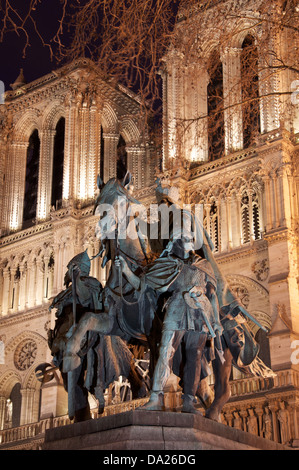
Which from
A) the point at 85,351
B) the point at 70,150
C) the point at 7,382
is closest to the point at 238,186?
the point at 70,150

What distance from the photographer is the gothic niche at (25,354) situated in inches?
1221

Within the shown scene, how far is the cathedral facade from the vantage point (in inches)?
866

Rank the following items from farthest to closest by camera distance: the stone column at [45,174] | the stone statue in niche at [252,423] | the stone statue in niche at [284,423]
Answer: the stone column at [45,174] → the stone statue in niche at [252,423] → the stone statue in niche at [284,423]

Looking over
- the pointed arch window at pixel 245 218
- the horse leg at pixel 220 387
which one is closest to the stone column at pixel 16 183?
the pointed arch window at pixel 245 218

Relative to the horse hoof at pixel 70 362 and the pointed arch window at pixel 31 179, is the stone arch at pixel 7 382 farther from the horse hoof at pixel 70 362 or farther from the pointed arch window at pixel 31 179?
the horse hoof at pixel 70 362

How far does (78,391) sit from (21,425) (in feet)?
70.8

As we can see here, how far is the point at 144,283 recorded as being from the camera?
793 centimetres

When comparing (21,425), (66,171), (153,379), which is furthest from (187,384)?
(66,171)

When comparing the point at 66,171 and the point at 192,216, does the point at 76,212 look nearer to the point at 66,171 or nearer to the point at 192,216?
the point at 66,171

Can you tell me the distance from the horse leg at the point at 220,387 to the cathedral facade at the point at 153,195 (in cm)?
1047

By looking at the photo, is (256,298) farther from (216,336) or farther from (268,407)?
(216,336)

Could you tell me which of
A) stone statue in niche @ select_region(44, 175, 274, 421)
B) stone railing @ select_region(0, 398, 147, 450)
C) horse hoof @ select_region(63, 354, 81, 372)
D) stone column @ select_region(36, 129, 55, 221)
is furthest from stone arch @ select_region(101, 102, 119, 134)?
horse hoof @ select_region(63, 354, 81, 372)
